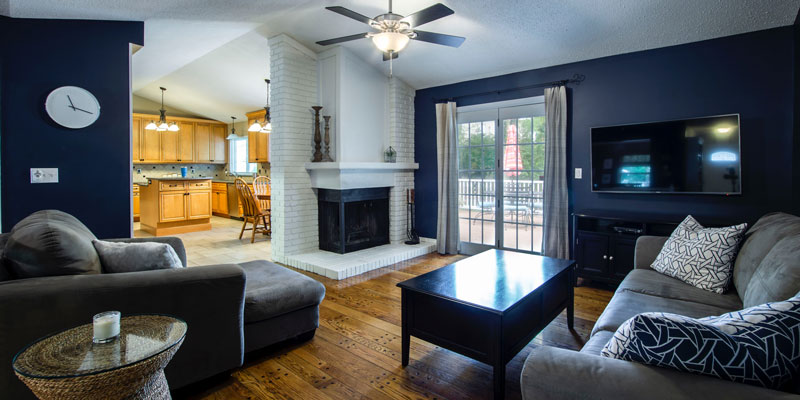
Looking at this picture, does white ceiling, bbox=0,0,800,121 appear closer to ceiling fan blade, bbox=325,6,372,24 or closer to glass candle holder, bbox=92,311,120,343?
ceiling fan blade, bbox=325,6,372,24

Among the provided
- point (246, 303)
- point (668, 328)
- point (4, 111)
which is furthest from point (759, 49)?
point (4, 111)

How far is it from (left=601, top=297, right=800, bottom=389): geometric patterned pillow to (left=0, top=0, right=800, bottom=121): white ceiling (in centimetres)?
306

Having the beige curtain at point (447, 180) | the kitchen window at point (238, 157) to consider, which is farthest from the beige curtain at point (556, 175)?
the kitchen window at point (238, 157)

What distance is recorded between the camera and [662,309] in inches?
79.7

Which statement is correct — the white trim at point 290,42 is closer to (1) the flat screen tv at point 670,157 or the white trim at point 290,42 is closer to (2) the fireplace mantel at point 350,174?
(2) the fireplace mantel at point 350,174

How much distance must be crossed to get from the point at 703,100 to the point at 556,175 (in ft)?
4.76

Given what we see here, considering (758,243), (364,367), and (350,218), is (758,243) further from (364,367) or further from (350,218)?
(350,218)

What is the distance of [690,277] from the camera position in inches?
96.0

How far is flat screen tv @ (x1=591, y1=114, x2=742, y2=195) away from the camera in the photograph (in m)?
3.40

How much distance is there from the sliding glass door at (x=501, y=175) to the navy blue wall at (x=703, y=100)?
14.2 inches

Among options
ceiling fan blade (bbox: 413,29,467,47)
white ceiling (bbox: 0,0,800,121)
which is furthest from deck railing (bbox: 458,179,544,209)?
ceiling fan blade (bbox: 413,29,467,47)

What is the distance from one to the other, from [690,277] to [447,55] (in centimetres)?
339

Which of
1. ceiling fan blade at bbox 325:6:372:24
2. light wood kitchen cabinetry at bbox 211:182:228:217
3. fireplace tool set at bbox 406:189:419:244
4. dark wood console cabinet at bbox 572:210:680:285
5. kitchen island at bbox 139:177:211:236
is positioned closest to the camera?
ceiling fan blade at bbox 325:6:372:24

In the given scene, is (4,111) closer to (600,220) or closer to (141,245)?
(141,245)
